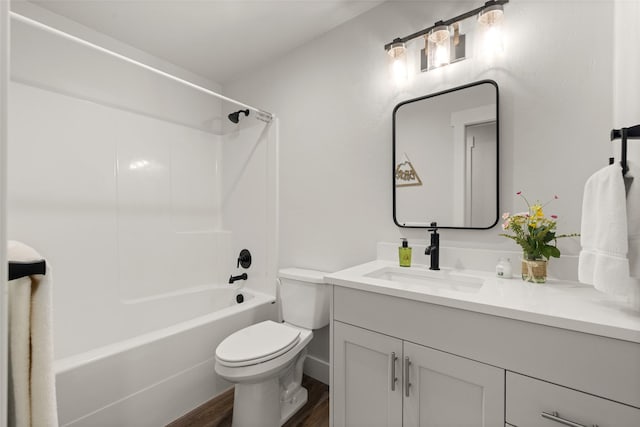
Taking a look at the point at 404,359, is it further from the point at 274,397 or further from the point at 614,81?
the point at 614,81

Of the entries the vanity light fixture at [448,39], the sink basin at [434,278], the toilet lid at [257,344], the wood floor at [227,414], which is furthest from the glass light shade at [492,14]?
the wood floor at [227,414]

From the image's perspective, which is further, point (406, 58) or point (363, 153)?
point (363, 153)

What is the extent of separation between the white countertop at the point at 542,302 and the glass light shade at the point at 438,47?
1.11m

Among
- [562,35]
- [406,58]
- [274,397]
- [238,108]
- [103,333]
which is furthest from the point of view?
[238,108]

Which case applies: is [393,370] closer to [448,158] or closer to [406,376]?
[406,376]

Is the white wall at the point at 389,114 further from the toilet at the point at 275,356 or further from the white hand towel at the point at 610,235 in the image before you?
the white hand towel at the point at 610,235

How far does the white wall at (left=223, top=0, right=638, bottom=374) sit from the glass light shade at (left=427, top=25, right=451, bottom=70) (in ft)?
0.21

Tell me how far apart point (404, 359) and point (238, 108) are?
2.43m

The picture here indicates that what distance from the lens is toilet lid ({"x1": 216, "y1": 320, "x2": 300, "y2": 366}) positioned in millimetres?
1392

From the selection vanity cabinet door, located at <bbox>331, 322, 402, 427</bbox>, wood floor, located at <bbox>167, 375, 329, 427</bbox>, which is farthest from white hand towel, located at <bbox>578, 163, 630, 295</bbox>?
wood floor, located at <bbox>167, 375, 329, 427</bbox>

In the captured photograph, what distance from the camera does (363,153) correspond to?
72.9 inches

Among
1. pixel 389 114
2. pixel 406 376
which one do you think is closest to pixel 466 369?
pixel 406 376

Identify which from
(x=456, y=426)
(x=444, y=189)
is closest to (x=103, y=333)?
(x=456, y=426)

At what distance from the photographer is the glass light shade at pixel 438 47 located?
146 cm
